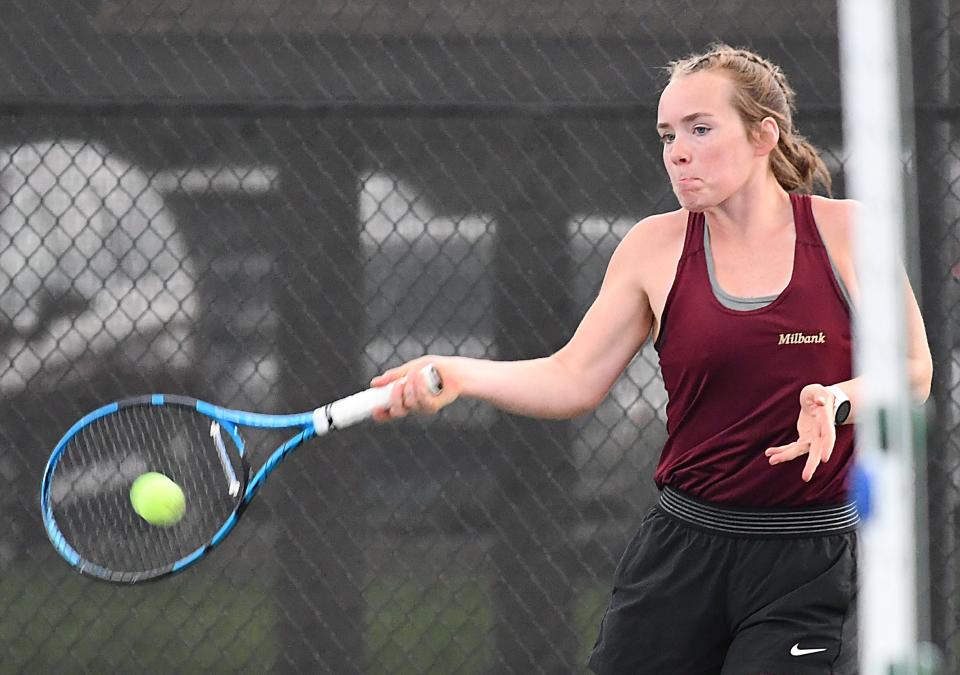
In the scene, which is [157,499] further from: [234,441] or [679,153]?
[679,153]

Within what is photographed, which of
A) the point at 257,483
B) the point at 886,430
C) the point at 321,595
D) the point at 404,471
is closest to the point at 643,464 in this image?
the point at 404,471

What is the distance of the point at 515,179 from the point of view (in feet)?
12.8

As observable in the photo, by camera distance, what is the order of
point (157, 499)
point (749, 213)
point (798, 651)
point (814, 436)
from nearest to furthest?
1. point (814, 436)
2. point (798, 651)
3. point (749, 213)
4. point (157, 499)

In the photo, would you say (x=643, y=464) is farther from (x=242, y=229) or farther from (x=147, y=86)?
(x=147, y=86)

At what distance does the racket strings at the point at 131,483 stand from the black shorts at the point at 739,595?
3.78ft

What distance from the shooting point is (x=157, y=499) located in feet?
9.28

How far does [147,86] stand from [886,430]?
296 cm

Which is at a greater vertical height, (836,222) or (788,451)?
(836,222)

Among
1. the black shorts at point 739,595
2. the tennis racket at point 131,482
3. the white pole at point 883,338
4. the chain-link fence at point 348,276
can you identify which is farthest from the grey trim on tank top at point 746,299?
the chain-link fence at point 348,276

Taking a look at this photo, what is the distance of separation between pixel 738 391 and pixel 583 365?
0.30 metres

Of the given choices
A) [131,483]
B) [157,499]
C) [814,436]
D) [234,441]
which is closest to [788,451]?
[814,436]

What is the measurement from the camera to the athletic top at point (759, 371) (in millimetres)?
2145

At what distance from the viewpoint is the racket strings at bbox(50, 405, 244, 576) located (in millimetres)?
3377

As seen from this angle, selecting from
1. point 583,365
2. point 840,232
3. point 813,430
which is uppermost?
point 840,232
